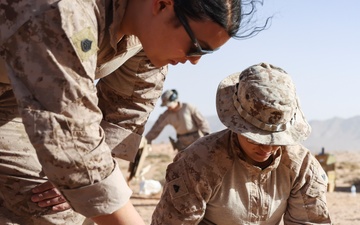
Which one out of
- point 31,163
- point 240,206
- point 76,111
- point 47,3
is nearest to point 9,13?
point 47,3

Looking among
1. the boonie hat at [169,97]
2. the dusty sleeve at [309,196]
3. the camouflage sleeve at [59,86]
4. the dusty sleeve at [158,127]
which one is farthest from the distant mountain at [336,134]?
the camouflage sleeve at [59,86]

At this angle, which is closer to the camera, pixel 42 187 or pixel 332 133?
pixel 42 187

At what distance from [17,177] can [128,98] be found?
0.66 metres

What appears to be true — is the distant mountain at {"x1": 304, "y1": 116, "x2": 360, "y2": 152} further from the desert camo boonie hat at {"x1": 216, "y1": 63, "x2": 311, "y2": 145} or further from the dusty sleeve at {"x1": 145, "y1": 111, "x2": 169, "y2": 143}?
the desert camo boonie hat at {"x1": 216, "y1": 63, "x2": 311, "y2": 145}

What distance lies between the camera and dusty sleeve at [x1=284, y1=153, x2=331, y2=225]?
4074 mm

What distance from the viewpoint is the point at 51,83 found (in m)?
2.10

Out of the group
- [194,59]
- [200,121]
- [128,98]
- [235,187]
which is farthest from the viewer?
[200,121]

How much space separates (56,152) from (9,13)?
1.39 feet

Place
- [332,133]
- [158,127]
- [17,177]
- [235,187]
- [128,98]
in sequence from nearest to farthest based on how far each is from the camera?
[17,177]
[128,98]
[235,187]
[158,127]
[332,133]

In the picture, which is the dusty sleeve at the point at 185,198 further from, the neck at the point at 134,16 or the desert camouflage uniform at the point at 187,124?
the desert camouflage uniform at the point at 187,124

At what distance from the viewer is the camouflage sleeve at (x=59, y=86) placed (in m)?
2.09

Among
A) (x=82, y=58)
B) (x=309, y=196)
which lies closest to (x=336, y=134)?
(x=309, y=196)

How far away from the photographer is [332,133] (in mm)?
101938

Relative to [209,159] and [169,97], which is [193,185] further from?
[169,97]
